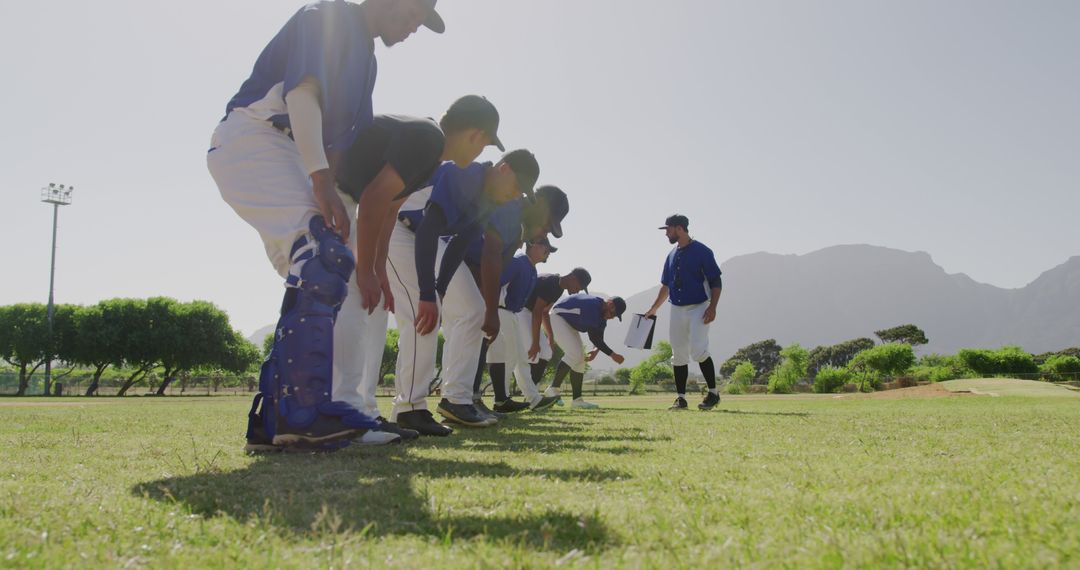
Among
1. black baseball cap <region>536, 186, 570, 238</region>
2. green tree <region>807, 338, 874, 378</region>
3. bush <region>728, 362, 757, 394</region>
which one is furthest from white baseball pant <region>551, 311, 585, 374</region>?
green tree <region>807, 338, 874, 378</region>

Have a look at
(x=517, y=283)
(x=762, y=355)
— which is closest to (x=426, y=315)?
(x=517, y=283)

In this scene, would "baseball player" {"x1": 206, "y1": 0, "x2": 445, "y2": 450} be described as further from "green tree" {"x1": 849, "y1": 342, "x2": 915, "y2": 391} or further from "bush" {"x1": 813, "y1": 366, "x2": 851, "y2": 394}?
"green tree" {"x1": 849, "y1": 342, "x2": 915, "y2": 391}

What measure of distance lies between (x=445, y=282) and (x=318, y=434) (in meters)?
2.11

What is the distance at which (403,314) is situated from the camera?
15.8 feet

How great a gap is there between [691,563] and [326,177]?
7.91 feet

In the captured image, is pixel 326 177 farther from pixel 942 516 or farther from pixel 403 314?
pixel 942 516

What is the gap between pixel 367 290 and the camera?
11.1 feet

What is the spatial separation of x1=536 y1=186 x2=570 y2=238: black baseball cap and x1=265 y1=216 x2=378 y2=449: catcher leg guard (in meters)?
3.88

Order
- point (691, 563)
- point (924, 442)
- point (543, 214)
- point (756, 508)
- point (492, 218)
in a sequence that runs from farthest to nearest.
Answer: point (543, 214)
point (492, 218)
point (924, 442)
point (756, 508)
point (691, 563)

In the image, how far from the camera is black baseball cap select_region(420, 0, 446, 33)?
3.60 m

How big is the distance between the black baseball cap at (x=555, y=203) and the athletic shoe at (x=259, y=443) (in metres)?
4.05

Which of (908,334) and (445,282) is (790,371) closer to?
(445,282)

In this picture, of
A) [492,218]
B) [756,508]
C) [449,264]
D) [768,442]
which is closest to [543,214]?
[492,218]

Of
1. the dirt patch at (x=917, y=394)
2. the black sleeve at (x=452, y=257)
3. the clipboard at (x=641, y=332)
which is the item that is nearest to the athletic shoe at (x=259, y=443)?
the black sleeve at (x=452, y=257)
